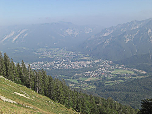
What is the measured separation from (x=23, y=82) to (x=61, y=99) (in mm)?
26148

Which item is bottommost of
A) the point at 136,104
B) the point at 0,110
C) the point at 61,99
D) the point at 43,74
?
the point at 136,104

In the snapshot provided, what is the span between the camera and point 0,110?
69.7 ft

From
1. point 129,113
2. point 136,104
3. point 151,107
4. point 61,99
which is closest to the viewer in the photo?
point 151,107

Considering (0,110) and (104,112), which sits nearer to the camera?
(0,110)

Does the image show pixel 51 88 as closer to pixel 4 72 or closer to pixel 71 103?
pixel 71 103

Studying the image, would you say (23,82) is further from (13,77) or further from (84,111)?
(84,111)

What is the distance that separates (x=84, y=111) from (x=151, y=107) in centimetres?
4519

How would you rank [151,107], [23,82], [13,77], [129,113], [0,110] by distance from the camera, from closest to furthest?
[0,110] < [151,107] < [13,77] < [23,82] < [129,113]

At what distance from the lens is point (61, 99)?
68875 mm

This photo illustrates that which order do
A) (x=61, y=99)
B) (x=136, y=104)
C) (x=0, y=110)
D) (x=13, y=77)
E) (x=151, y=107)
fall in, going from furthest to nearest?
1. (x=136, y=104)
2. (x=13, y=77)
3. (x=61, y=99)
4. (x=151, y=107)
5. (x=0, y=110)

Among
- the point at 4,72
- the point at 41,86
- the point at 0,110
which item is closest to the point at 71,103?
the point at 41,86

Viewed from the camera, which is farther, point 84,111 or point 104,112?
point 104,112

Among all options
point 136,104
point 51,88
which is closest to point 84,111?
point 51,88

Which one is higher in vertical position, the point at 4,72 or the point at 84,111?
the point at 4,72
